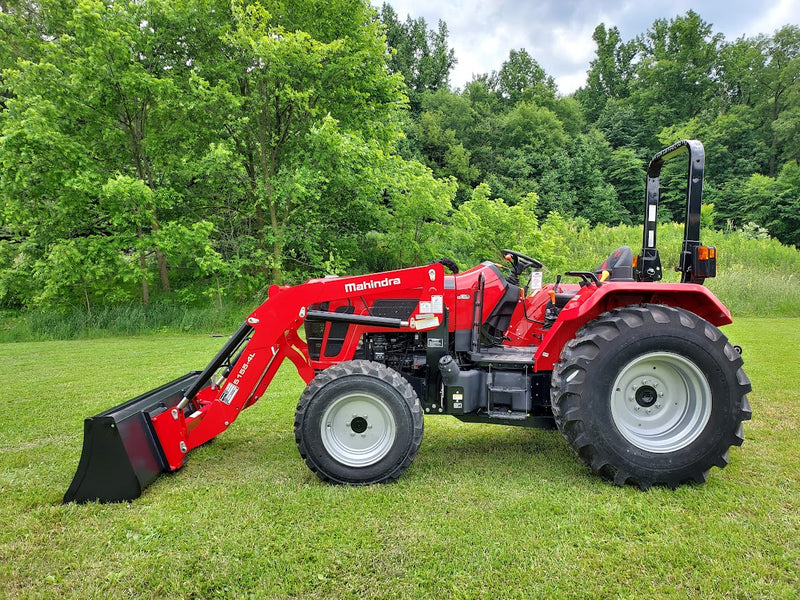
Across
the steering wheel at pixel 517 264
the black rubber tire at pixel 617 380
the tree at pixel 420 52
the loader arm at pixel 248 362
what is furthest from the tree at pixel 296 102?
the tree at pixel 420 52

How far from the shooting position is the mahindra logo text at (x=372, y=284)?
354 centimetres

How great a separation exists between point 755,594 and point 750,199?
30326mm

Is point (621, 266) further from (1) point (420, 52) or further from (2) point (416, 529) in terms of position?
(1) point (420, 52)

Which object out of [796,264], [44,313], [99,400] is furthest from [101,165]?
[796,264]

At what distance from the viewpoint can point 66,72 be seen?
36.3 feet

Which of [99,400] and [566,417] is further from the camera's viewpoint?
[99,400]

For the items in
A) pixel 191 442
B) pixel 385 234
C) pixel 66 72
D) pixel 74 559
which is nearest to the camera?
pixel 74 559

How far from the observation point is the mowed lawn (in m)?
2.19

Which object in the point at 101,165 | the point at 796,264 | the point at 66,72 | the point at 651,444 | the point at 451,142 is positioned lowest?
the point at 651,444

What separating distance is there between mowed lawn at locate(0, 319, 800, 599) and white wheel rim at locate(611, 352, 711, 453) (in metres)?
0.36

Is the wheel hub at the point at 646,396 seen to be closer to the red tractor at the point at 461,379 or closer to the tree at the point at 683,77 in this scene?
the red tractor at the point at 461,379

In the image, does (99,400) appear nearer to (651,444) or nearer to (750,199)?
(651,444)

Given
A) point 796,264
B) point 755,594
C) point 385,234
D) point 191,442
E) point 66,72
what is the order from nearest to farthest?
point 755,594 → point 191,442 → point 66,72 → point 385,234 → point 796,264

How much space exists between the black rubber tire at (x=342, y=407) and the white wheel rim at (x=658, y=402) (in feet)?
4.42
